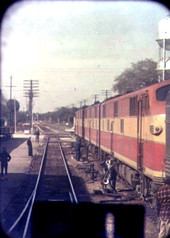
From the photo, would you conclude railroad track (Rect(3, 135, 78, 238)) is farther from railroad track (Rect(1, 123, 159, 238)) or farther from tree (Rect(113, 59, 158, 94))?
tree (Rect(113, 59, 158, 94))

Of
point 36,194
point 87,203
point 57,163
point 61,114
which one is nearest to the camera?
point 87,203

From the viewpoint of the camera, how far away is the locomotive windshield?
9.95 metres

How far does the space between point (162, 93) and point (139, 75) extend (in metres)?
37.4

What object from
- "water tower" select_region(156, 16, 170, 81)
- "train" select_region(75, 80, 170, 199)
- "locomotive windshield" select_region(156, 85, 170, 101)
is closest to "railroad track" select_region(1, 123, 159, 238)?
"train" select_region(75, 80, 170, 199)

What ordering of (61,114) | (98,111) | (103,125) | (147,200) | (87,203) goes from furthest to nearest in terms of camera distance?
(61,114)
(98,111)
(103,125)
(87,203)
(147,200)

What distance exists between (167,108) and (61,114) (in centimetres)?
13210

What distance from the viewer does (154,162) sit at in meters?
9.84

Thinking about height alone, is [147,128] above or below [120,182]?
above

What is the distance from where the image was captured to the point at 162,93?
32.8ft

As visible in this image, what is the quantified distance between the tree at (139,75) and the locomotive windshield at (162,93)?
115 ft

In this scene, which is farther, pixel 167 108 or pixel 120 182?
pixel 120 182

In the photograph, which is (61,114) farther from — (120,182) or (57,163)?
(120,182)

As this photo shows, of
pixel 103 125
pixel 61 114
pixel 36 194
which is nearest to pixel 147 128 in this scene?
pixel 36 194

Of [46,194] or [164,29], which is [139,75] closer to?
[164,29]
